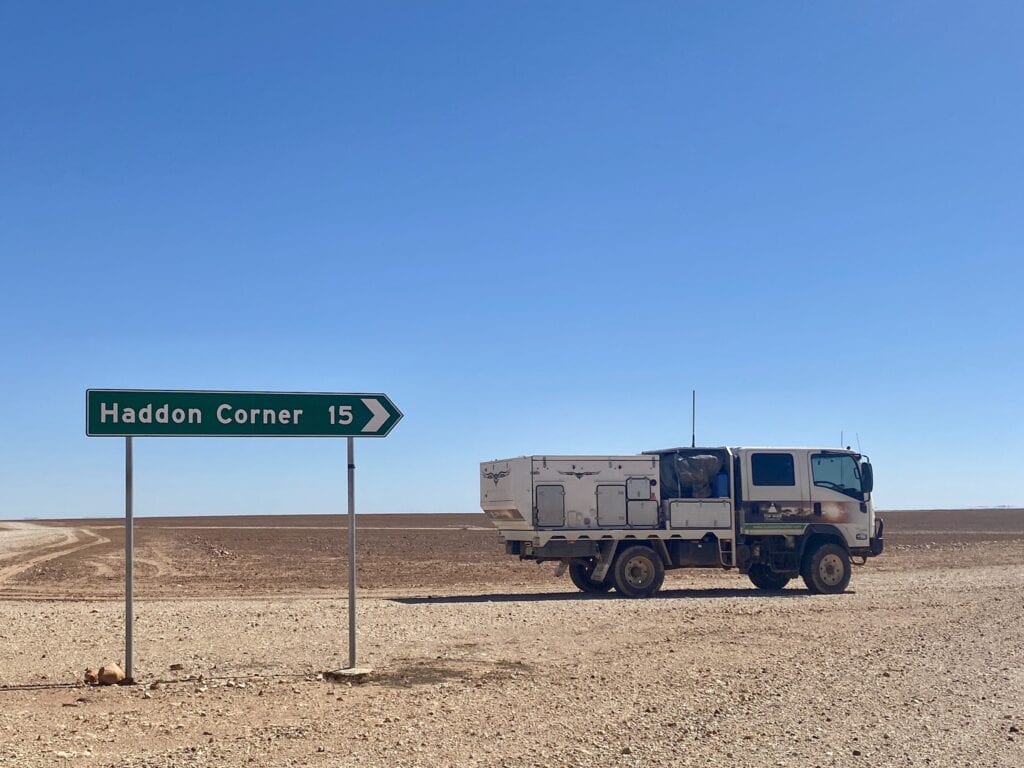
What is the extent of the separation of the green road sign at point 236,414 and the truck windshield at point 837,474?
47.8 ft

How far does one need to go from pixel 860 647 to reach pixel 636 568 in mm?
9389

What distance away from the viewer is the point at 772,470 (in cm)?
2375

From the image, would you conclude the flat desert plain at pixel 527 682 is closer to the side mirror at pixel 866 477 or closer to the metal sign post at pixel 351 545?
the metal sign post at pixel 351 545

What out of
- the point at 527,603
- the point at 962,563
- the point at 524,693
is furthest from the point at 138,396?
the point at 962,563

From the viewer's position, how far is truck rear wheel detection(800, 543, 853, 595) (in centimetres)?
2362

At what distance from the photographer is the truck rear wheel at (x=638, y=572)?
22766 millimetres

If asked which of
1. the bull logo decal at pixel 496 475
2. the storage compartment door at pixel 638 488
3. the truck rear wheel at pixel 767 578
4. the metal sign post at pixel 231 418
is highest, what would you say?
the metal sign post at pixel 231 418

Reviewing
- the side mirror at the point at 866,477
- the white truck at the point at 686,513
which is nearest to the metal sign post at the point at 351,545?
the white truck at the point at 686,513

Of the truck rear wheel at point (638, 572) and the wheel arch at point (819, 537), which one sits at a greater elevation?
the wheel arch at point (819, 537)

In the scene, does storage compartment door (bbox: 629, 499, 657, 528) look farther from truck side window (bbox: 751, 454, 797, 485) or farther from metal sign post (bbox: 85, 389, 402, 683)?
metal sign post (bbox: 85, 389, 402, 683)

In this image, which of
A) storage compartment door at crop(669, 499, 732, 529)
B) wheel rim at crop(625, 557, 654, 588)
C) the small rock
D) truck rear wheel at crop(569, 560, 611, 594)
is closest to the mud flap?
wheel rim at crop(625, 557, 654, 588)

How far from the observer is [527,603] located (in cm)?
2064

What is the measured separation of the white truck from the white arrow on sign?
11.1m

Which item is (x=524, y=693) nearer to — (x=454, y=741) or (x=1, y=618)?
(x=454, y=741)
